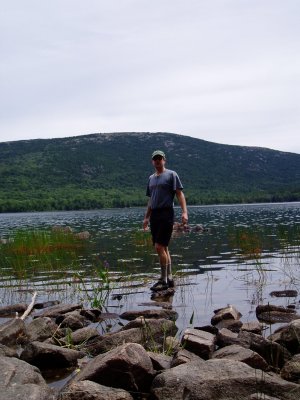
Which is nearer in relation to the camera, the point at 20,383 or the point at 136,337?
the point at 20,383

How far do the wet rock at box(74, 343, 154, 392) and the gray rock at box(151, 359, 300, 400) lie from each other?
0.24 meters

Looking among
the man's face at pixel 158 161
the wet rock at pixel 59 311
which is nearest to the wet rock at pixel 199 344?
the wet rock at pixel 59 311

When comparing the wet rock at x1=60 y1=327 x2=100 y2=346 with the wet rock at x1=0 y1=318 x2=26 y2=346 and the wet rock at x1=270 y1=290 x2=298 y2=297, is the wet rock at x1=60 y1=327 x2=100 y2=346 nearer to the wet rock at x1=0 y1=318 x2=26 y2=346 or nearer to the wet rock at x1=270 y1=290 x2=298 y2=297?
the wet rock at x1=0 y1=318 x2=26 y2=346

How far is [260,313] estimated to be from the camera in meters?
8.03

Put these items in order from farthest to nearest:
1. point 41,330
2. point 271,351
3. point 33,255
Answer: point 33,255 < point 41,330 < point 271,351

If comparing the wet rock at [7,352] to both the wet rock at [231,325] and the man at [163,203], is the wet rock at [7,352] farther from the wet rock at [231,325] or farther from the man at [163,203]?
the man at [163,203]

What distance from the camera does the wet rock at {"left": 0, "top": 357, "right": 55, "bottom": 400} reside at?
4293 mm

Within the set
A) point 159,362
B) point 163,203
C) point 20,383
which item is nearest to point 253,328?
point 159,362

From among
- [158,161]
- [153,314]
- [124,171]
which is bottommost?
[153,314]

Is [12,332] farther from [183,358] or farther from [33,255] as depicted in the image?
[33,255]

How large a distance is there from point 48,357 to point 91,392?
1688 mm

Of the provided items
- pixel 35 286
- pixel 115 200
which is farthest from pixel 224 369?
pixel 115 200

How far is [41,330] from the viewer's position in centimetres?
710

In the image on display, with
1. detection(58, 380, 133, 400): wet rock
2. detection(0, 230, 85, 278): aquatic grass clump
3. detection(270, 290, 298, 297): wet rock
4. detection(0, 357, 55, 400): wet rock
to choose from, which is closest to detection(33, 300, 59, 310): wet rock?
detection(0, 230, 85, 278): aquatic grass clump
